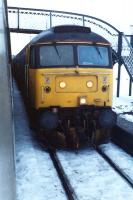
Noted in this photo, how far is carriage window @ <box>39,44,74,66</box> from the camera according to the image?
966 centimetres

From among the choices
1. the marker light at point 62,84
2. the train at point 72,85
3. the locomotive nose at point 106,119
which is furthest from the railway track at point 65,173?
the marker light at point 62,84

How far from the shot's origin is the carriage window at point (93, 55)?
386 inches

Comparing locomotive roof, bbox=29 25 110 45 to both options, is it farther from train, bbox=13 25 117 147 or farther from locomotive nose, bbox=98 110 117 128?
locomotive nose, bbox=98 110 117 128

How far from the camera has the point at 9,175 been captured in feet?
13.5

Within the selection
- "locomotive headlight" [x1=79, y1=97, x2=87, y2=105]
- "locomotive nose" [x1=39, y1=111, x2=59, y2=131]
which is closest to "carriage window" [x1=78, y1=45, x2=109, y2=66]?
"locomotive headlight" [x1=79, y1=97, x2=87, y2=105]

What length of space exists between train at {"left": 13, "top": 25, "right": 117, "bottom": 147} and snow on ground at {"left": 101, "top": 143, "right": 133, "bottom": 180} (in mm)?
295

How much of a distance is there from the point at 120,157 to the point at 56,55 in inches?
108

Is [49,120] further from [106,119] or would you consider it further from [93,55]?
[93,55]

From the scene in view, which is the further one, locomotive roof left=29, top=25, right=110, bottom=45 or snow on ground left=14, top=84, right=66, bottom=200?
locomotive roof left=29, top=25, right=110, bottom=45

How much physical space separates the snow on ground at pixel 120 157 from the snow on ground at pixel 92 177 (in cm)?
25

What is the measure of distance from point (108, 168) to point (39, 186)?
5.57 ft

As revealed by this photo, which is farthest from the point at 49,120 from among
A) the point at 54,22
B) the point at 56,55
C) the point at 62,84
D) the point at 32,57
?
the point at 54,22

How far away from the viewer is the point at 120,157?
9078 millimetres

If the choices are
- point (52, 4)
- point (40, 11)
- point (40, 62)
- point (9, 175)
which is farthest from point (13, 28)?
point (52, 4)
